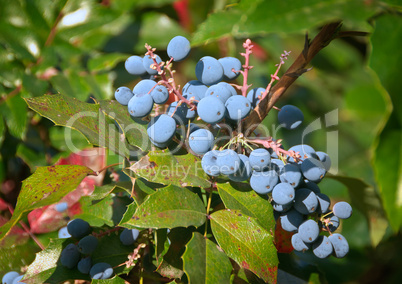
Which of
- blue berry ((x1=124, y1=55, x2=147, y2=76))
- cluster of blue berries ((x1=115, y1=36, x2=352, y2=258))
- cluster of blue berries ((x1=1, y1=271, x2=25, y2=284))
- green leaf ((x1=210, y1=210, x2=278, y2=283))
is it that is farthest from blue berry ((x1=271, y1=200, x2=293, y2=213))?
cluster of blue berries ((x1=1, y1=271, x2=25, y2=284))

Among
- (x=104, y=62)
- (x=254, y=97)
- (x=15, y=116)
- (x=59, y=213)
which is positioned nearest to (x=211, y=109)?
(x=254, y=97)

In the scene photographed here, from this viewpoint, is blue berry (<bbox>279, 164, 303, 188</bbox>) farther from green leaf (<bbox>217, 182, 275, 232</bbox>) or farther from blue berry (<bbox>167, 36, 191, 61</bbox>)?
blue berry (<bbox>167, 36, 191, 61</bbox>)

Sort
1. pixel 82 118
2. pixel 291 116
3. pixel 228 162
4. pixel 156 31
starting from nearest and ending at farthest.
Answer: pixel 228 162
pixel 82 118
pixel 291 116
pixel 156 31

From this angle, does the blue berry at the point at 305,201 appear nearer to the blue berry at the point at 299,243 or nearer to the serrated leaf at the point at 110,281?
the blue berry at the point at 299,243

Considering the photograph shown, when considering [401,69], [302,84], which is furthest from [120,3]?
[401,69]

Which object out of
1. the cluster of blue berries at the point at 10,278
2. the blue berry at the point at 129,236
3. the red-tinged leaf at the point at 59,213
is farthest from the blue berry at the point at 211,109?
the cluster of blue berries at the point at 10,278

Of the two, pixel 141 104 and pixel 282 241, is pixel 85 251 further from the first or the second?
pixel 282 241

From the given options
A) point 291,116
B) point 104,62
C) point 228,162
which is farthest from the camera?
point 104,62
